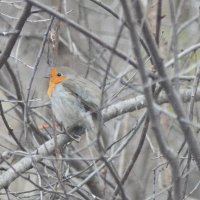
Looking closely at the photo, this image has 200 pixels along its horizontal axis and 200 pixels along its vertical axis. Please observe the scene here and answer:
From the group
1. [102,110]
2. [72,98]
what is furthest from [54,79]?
[102,110]

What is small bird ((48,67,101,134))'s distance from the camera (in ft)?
16.4

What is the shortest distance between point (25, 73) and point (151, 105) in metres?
4.18

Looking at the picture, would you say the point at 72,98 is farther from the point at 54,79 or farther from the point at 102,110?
the point at 102,110

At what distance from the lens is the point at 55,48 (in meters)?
3.11

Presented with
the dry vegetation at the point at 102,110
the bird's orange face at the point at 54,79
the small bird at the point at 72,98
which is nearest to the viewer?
the dry vegetation at the point at 102,110

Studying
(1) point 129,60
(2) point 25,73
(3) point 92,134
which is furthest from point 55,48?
(2) point 25,73

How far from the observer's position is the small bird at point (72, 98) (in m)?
5.00

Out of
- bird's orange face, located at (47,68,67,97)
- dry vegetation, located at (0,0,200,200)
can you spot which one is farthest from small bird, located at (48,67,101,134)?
dry vegetation, located at (0,0,200,200)

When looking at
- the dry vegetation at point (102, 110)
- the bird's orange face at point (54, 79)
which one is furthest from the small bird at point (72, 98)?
the dry vegetation at point (102, 110)

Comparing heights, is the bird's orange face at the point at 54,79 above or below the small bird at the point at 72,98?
above

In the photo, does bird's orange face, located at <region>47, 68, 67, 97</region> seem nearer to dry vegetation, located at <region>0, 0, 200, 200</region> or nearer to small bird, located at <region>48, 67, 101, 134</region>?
small bird, located at <region>48, 67, 101, 134</region>

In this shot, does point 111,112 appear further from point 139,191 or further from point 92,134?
point 139,191

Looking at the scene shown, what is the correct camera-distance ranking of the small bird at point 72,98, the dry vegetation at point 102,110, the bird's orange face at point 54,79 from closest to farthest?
the dry vegetation at point 102,110 → the small bird at point 72,98 → the bird's orange face at point 54,79

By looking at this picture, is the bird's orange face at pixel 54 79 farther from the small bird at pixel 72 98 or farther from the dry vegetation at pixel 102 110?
the dry vegetation at pixel 102 110
